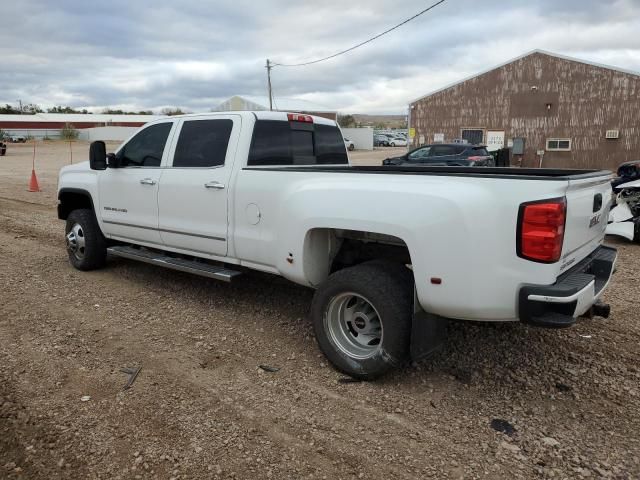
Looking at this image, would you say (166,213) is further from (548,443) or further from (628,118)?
(628,118)

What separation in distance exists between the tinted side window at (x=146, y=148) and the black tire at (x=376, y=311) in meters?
2.54

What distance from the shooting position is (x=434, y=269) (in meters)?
3.18

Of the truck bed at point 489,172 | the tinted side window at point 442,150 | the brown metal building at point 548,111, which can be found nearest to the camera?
Result: the truck bed at point 489,172

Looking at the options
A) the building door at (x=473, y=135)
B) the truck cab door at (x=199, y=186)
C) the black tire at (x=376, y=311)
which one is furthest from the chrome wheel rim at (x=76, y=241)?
the building door at (x=473, y=135)

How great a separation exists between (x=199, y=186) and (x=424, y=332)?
95.9 inches

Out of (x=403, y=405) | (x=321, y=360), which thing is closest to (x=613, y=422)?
(x=403, y=405)

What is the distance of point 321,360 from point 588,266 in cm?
204

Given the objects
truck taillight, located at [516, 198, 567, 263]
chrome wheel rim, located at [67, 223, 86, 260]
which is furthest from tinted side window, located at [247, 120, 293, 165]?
chrome wheel rim, located at [67, 223, 86, 260]

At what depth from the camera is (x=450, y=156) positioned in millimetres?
18141

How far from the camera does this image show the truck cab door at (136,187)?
531 cm

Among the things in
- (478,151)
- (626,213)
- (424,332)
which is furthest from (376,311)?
(478,151)

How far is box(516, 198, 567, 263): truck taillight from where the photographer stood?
2.88 metres

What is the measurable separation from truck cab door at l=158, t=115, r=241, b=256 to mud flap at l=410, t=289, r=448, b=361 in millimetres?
1919

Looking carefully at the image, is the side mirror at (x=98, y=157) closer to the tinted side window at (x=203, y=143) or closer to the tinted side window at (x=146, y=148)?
the tinted side window at (x=146, y=148)
